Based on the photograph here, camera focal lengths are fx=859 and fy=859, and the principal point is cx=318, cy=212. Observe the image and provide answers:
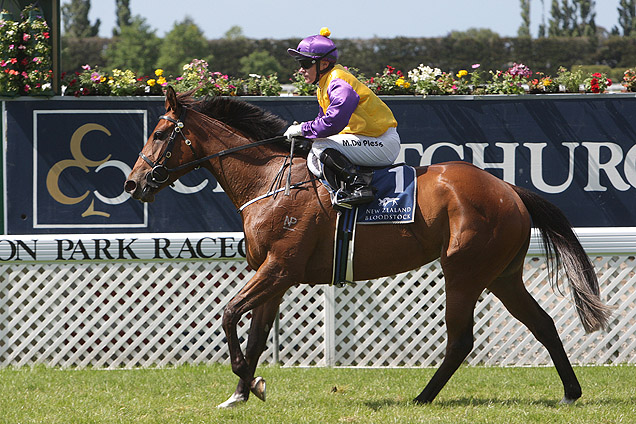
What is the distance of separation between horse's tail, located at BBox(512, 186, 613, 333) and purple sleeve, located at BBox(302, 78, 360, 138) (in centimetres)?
137

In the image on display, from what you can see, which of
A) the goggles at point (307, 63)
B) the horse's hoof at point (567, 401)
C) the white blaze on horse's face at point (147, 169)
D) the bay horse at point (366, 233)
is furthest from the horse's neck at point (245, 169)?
the horse's hoof at point (567, 401)

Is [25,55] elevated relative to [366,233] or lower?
elevated

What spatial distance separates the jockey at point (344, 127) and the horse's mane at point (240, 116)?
0.34 m

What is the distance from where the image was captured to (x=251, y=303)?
5555 mm

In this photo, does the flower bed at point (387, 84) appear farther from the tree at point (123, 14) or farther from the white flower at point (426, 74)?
the tree at point (123, 14)

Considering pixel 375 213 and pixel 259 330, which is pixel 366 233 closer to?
pixel 375 213

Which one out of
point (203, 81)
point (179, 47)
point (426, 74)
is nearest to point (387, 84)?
point (426, 74)

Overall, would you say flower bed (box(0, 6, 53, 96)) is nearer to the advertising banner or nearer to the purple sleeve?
the advertising banner

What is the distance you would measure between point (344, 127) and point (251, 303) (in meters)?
1.30

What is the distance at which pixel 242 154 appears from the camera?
5.98m

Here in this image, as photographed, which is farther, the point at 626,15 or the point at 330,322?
the point at 626,15

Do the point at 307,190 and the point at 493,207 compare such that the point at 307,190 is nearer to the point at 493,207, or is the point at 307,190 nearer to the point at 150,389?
the point at 493,207

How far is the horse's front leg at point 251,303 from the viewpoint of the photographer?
216 inches

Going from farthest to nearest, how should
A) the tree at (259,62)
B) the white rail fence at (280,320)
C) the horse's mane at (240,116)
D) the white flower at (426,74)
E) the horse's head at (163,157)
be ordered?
1. the tree at (259,62)
2. the white flower at (426,74)
3. the white rail fence at (280,320)
4. the horse's mane at (240,116)
5. the horse's head at (163,157)
